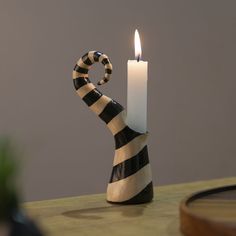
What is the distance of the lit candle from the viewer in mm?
916

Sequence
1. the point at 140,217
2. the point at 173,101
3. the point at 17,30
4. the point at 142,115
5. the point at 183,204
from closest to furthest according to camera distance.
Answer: the point at 183,204 < the point at 140,217 < the point at 142,115 < the point at 17,30 < the point at 173,101

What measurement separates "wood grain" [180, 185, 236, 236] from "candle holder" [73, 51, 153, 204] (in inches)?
5.5

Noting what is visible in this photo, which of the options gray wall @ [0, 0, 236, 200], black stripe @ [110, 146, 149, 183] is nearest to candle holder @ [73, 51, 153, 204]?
black stripe @ [110, 146, 149, 183]

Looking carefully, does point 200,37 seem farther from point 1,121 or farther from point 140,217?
point 140,217

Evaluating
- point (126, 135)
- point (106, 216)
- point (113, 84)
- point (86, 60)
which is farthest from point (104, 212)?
point (113, 84)

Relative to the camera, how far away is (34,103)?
1.81 m

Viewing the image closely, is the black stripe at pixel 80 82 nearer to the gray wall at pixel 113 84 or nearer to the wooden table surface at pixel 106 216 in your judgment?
the wooden table surface at pixel 106 216

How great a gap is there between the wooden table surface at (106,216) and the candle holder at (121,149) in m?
0.02

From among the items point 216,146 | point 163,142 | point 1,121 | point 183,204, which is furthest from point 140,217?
point 216,146

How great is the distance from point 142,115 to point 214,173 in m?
1.26

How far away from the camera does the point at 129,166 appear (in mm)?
894

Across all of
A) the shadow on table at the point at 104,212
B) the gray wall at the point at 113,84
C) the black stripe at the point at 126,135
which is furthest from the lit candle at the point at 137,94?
the gray wall at the point at 113,84

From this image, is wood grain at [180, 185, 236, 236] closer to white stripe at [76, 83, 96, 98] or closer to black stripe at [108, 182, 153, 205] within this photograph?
black stripe at [108, 182, 153, 205]

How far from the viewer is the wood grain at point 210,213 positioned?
61cm
